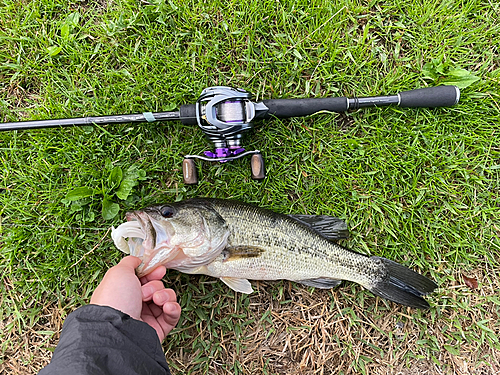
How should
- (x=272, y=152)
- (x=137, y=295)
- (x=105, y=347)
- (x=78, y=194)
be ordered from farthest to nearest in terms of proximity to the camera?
(x=272, y=152) < (x=78, y=194) < (x=137, y=295) < (x=105, y=347)

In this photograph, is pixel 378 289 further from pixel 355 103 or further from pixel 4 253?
pixel 4 253

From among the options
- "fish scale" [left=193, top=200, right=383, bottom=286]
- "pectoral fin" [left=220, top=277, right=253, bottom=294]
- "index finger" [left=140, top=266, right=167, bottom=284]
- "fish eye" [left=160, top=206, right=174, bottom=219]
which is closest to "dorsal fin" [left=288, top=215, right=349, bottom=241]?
"fish scale" [left=193, top=200, right=383, bottom=286]

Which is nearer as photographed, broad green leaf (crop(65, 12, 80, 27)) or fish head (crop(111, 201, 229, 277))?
fish head (crop(111, 201, 229, 277))

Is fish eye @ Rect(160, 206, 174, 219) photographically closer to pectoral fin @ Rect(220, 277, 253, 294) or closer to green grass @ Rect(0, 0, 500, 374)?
green grass @ Rect(0, 0, 500, 374)

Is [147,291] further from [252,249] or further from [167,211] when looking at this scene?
[252,249]

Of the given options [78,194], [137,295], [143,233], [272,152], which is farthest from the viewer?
[272,152]

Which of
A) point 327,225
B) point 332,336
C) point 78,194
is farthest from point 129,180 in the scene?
point 332,336

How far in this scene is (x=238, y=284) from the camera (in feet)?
9.27

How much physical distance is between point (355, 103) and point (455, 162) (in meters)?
1.20

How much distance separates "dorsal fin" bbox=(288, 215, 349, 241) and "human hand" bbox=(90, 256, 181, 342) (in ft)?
4.29

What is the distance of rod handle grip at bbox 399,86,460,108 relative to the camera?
9.54ft

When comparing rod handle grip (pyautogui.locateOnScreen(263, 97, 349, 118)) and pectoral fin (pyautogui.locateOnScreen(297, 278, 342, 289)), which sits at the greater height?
rod handle grip (pyautogui.locateOnScreen(263, 97, 349, 118))

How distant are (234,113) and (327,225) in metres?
1.35

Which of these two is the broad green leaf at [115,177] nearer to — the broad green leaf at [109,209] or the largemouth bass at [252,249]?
the broad green leaf at [109,209]
